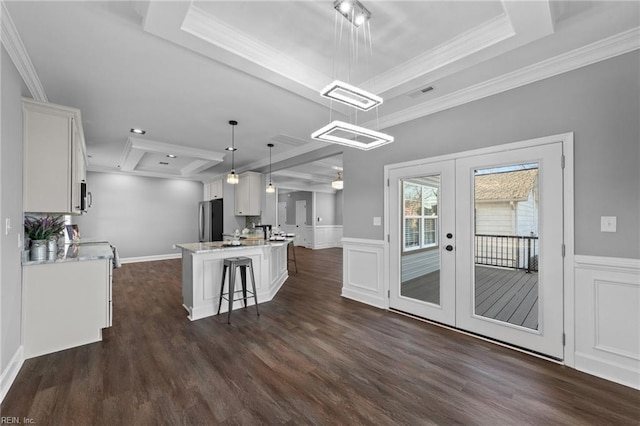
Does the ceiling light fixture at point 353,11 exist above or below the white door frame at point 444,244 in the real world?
above

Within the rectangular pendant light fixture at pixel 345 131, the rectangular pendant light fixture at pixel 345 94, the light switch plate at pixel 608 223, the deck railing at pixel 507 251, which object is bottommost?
the deck railing at pixel 507 251

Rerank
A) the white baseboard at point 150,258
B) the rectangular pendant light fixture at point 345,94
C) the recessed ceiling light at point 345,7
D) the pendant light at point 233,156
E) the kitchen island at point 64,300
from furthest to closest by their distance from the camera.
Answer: the white baseboard at point 150,258, the pendant light at point 233,156, the kitchen island at point 64,300, the recessed ceiling light at point 345,7, the rectangular pendant light fixture at point 345,94

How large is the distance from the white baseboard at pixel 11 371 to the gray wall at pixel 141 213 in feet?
17.9

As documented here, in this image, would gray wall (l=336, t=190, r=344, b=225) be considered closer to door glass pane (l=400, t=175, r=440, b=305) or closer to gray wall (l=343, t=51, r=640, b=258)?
door glass pane (l=400, t=175, r=440, b=305)

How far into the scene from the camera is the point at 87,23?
197 centimetres

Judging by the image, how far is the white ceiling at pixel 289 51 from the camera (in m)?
1.91

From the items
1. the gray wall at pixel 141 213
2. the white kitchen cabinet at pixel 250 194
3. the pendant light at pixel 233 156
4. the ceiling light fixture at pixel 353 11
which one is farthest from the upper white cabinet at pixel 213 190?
the ceiling light fixture at pixel 353 11

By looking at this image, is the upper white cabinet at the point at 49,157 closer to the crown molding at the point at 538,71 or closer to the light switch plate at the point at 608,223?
the crown molding at the point at 538,71

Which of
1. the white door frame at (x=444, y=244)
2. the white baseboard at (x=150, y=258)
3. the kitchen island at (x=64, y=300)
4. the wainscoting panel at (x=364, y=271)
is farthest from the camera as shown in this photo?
the white baseboard at (x=150, y=258)

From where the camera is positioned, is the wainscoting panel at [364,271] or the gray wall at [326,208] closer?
the wainscoting panel at [364,271]

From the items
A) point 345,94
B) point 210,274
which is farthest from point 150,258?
point 345,94

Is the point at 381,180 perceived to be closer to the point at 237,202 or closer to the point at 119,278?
the point at 237,202

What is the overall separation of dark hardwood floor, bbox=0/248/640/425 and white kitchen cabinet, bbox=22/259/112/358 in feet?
0.45

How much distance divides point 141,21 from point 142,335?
9.67ft
